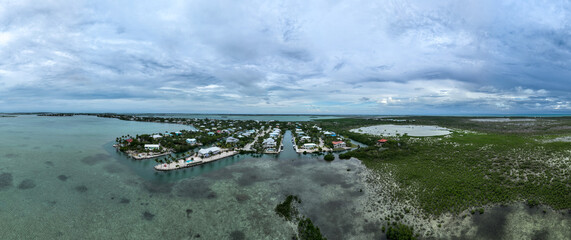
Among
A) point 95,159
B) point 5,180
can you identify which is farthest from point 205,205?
point 95,159

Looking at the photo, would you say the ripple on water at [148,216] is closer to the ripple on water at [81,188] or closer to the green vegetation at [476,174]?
the ripple on water at [81,188]

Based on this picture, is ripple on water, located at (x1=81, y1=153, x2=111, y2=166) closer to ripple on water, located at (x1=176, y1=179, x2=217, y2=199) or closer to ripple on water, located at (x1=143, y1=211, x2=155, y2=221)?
ripple on water, located at (x1=176, y1=179, x2=217, y2=199)

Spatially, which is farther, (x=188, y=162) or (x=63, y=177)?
(x=188, y=162)

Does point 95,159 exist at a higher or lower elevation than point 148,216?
higher

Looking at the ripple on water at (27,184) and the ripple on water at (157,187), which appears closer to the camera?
the ripple on water at (157,187)

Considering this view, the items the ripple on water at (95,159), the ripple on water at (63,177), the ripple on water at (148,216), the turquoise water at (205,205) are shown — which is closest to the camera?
the turquoise water at (205,205)

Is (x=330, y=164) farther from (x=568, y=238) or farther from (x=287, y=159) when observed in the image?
(x=568, y=238)

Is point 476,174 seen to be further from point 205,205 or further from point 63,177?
point 63,177

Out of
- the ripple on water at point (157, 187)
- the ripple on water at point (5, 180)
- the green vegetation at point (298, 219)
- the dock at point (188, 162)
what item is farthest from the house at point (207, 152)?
the ripple on water at point (5, 180)
